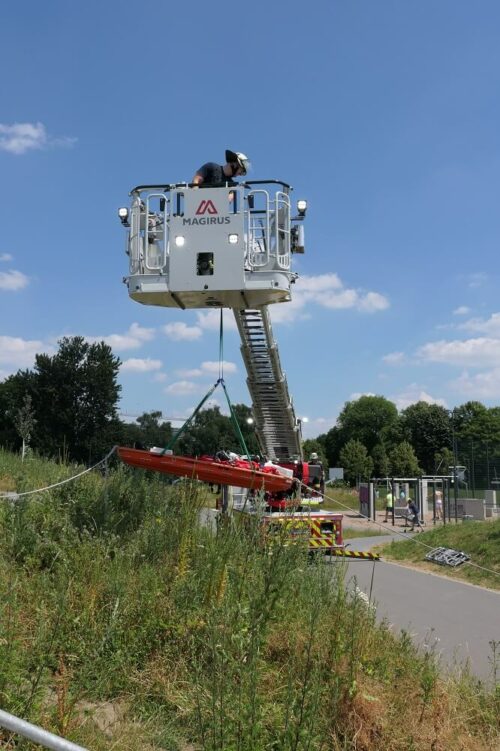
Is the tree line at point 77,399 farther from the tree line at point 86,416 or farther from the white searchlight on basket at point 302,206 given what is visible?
the white searchlight on basket at point 302,206

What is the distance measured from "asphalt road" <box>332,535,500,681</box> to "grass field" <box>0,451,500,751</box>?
3.04 ft

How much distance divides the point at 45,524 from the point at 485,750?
501 centimetres

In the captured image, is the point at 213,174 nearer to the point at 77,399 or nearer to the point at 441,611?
the point at 441,611

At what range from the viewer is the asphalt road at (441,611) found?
753 centimetres

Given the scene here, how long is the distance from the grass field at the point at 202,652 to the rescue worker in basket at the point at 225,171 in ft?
16.8

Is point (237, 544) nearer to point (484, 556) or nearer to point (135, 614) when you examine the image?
point (135, 614)

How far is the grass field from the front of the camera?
12.9 ft

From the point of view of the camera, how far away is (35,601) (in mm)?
5633

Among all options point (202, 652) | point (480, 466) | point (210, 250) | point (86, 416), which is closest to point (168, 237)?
point (210, 250)

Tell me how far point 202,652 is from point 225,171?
7.35 metres

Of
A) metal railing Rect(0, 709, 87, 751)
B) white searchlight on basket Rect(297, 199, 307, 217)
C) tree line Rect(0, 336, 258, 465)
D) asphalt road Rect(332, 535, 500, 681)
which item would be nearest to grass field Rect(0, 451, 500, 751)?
asphalt road Rect(332, 535, 500, 681)

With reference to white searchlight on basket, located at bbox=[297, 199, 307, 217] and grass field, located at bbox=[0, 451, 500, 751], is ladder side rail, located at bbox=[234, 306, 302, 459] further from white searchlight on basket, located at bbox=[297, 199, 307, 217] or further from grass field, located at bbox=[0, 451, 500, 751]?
grass field, located at bbox=[0, 451, 500, 751]

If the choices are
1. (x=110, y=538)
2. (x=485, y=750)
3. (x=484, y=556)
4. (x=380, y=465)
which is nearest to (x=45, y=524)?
(x=110, y=538)

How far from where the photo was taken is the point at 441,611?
10.3m
